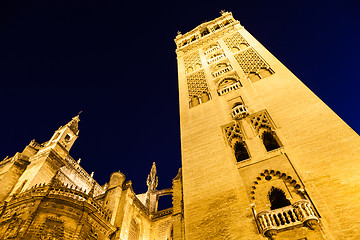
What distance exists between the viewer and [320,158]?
7668 millimetres

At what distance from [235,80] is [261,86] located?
1979 mm

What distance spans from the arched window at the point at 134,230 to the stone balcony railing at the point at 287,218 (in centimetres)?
1533

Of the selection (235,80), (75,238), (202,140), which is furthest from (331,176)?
(75,238)

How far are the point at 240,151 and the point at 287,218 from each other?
3666mm

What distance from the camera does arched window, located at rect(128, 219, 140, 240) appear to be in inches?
760

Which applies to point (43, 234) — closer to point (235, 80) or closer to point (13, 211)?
point (13, 211)

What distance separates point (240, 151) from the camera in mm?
10023

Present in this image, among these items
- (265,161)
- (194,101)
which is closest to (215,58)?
(194,101)

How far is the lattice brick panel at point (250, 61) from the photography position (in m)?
13.5

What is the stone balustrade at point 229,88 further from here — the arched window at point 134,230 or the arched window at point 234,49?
the arched window at point 134,230

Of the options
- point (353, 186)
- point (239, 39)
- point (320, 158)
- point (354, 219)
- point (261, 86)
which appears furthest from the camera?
point (239, 39)

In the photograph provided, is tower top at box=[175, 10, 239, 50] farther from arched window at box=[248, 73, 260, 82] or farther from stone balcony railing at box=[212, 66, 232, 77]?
arched window at box=[248, 73, 260, 82]

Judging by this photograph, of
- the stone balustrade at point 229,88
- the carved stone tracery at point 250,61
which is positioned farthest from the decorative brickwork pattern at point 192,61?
the stone balustrade at point 229,88

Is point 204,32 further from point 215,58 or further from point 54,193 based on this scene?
point 54,193
